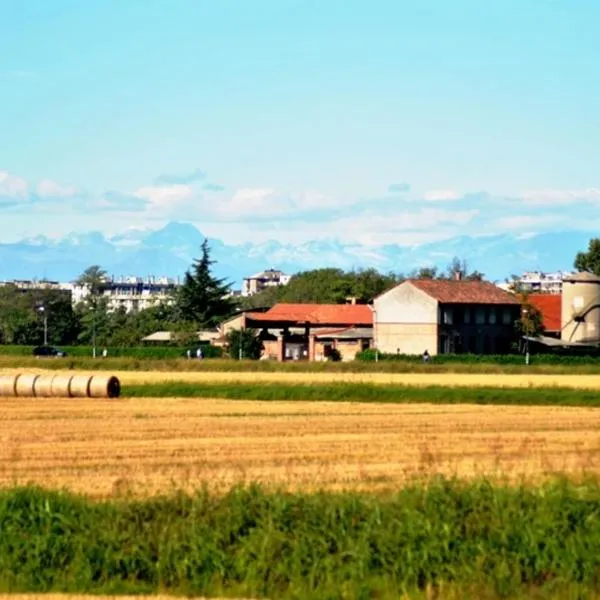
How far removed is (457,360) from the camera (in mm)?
87250

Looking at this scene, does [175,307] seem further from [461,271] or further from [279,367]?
[279,367]

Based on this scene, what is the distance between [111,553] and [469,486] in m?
5.16

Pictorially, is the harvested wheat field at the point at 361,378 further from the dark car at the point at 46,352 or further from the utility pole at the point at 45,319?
the utility pole at the point at 45,319

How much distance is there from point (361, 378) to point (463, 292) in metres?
45.5

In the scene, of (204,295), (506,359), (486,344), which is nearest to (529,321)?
(486,344)

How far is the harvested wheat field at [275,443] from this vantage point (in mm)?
26000

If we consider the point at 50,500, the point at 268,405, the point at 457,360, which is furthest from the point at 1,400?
the point at 457,360

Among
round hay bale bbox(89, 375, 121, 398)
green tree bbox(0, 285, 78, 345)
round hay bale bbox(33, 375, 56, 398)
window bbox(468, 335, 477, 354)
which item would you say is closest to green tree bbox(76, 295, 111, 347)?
green tree bbox(0, 285, 78, 345)

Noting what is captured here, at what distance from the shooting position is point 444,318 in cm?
10319

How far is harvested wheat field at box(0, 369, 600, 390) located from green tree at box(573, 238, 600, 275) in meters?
64.7

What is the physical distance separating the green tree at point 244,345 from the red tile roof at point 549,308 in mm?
26772

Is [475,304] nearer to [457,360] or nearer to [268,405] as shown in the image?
[457,360]

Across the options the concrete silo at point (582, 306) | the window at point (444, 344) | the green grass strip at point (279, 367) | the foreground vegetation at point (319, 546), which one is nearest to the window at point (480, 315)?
the window at point (444, 344)

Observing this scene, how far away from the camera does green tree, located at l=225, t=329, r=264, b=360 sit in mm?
97312
